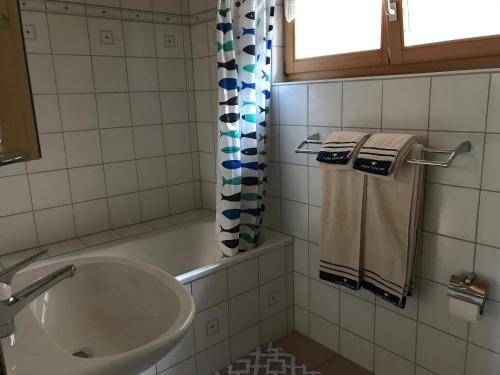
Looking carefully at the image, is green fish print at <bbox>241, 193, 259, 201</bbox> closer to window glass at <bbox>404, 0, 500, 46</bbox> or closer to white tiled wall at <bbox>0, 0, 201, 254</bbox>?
white tiled wall at <bbox>0, 0, 201, 254</bbox>

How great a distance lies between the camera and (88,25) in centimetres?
217

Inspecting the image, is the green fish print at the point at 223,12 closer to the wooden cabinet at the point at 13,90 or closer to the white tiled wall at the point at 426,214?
the white tiled wall at the point at 426,214

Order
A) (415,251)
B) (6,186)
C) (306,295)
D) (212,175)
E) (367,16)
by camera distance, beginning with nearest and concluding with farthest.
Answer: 1. (415,251)
2. (367,16)
3. (6,186)
4. (306,295)
5. (212,175)

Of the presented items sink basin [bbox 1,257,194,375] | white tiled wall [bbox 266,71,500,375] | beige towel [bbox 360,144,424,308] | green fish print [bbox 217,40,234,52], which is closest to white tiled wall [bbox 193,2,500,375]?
white tiled wall [bbox 266,71,500,375]

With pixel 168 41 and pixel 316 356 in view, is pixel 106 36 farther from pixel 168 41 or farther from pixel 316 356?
pixel 316 356

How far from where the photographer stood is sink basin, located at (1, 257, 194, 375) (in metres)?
0.91

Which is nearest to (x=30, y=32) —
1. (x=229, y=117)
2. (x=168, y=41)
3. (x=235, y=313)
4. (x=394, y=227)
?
(x=168, y=41)

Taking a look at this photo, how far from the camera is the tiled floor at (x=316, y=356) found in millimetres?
1980

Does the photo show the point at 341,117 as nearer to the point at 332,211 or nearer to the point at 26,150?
the point at 332,211

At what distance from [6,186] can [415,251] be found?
6.29 feet

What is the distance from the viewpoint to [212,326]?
6.36 feet

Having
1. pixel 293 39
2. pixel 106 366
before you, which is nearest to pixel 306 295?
pixel 293 39

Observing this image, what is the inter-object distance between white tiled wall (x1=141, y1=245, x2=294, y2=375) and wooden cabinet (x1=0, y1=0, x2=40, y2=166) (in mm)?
1106

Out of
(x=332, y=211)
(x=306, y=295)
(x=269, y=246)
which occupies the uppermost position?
(x=332, y=211)
